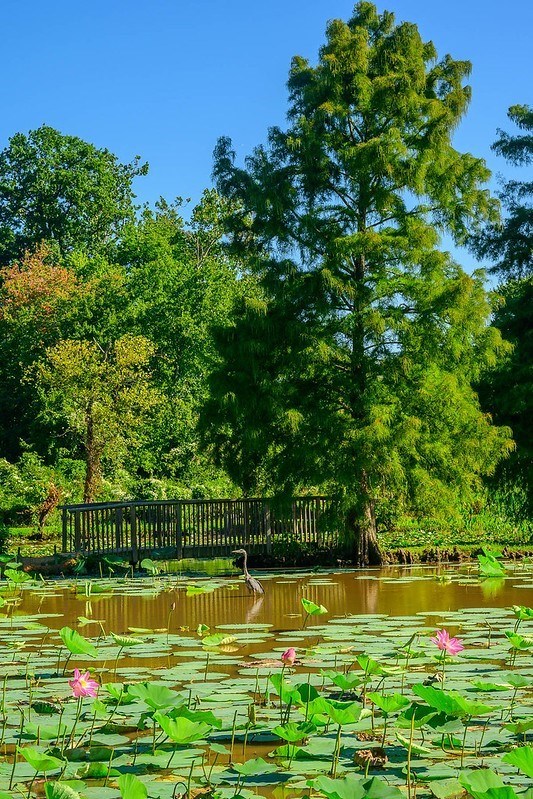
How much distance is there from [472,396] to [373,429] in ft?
7.11

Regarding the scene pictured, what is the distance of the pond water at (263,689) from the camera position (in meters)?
4.46

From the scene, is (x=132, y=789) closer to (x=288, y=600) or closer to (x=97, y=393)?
(x=288, y=600)

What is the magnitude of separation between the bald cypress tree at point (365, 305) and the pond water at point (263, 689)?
3360 mm

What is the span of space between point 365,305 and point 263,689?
35.6 feet

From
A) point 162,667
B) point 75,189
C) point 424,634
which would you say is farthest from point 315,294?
point 75,189

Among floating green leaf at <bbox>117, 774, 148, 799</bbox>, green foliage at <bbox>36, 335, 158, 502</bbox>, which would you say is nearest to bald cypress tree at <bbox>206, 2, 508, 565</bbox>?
green foliage at <bbox>36, 335, 158, 502</bbox>

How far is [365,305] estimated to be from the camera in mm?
16797

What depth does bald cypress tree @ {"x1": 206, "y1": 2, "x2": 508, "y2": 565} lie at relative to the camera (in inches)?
646

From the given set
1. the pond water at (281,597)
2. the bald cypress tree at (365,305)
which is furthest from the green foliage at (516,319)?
the pond water at (281,597)

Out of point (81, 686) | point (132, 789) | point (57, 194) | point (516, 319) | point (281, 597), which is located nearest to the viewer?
point (132, 789)

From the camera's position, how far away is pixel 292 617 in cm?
1048

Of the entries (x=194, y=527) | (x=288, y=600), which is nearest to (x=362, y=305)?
(x=194, y=527)

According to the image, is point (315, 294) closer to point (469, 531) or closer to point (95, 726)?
point (469, 531)

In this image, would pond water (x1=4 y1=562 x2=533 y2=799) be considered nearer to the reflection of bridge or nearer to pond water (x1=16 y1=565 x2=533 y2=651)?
pond water (x1=16 y1=565 x2=533 y2=651)
